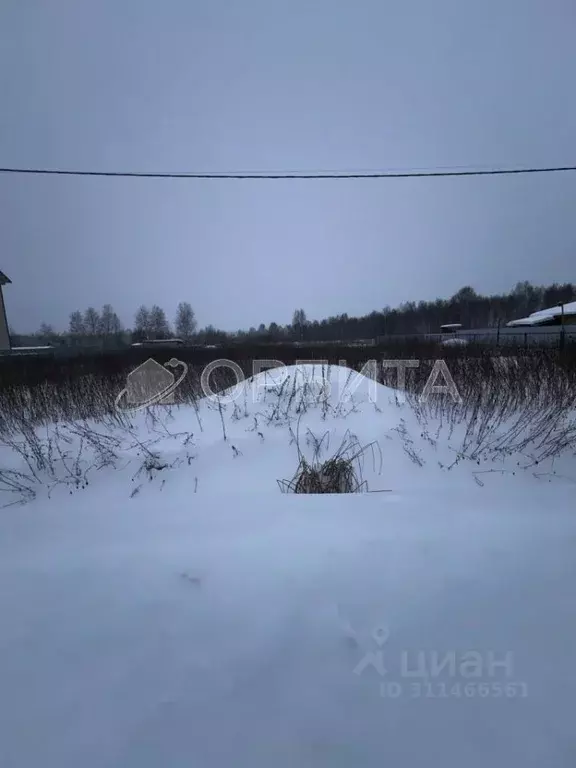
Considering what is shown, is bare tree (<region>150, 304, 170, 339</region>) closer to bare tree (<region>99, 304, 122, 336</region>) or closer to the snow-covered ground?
bare tree (<region>99, 304, 122, 336</region>)

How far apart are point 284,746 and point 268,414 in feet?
10.2

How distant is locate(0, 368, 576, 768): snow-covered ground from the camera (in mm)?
1191

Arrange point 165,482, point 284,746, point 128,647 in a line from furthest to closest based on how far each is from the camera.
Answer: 1. point 165,482
2. point 128,647
3. point 284,746

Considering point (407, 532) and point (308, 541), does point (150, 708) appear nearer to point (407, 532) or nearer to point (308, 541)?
point (308, 541)

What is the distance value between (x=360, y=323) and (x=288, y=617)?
171ft

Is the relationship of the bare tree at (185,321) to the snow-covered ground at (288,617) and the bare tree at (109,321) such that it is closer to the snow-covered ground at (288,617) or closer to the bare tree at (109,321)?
the bare tree at (109,321)

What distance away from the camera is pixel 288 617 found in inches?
64.3

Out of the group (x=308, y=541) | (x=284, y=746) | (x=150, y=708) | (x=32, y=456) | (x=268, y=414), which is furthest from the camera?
(x=268, y=414)

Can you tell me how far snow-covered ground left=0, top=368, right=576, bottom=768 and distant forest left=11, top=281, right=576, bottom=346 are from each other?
38.7m

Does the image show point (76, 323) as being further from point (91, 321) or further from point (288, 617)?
point (288, 617)

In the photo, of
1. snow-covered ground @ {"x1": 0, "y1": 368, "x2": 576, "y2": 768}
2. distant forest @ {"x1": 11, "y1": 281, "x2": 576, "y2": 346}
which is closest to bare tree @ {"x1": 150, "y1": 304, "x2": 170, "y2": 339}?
distant forest @ {"x1": 11, "y1": 281, "x2": 576, "y2": 346}

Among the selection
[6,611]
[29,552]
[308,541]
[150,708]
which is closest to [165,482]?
[29,552]

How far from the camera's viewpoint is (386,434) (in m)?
3.53

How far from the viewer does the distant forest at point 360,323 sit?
140ft
